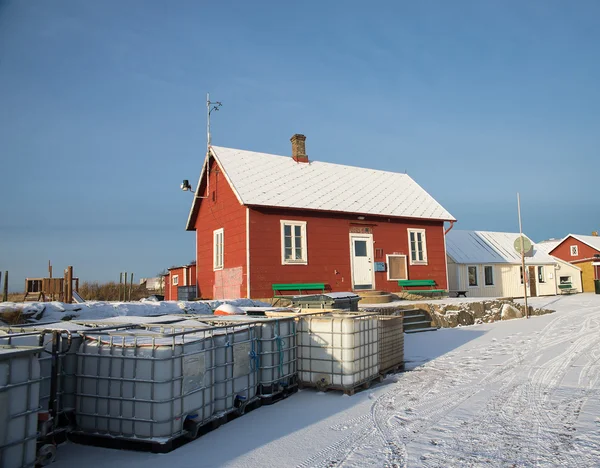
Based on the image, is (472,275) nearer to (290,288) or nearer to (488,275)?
(488,275)

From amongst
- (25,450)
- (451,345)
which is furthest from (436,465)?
(451,345)

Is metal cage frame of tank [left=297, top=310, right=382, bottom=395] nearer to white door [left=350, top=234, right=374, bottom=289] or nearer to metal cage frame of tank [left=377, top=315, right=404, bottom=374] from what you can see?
metal cage frame of tank [left=377, top=315, right=404, bottom=374]

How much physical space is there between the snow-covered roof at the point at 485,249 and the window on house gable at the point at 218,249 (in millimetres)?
14664

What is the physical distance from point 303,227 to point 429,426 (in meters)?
13.0

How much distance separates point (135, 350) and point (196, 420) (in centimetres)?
116

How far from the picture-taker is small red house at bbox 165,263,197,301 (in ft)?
72.7

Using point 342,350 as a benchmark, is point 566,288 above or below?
above

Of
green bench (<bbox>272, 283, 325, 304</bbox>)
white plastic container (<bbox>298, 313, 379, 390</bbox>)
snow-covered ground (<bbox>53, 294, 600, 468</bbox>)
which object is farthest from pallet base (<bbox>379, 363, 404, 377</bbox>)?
green bench (<bbox>272, 283, 325, 304</bbox>)

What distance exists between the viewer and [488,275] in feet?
95.1

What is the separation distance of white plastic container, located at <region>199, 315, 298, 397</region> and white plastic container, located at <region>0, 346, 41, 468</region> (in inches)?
126

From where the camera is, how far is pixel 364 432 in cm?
581

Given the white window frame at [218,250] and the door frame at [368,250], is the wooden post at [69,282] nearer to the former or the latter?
the white window frame at [218,250]

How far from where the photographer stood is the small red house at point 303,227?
17.8 meters

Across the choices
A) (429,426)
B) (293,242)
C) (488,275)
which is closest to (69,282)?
(293,242)
